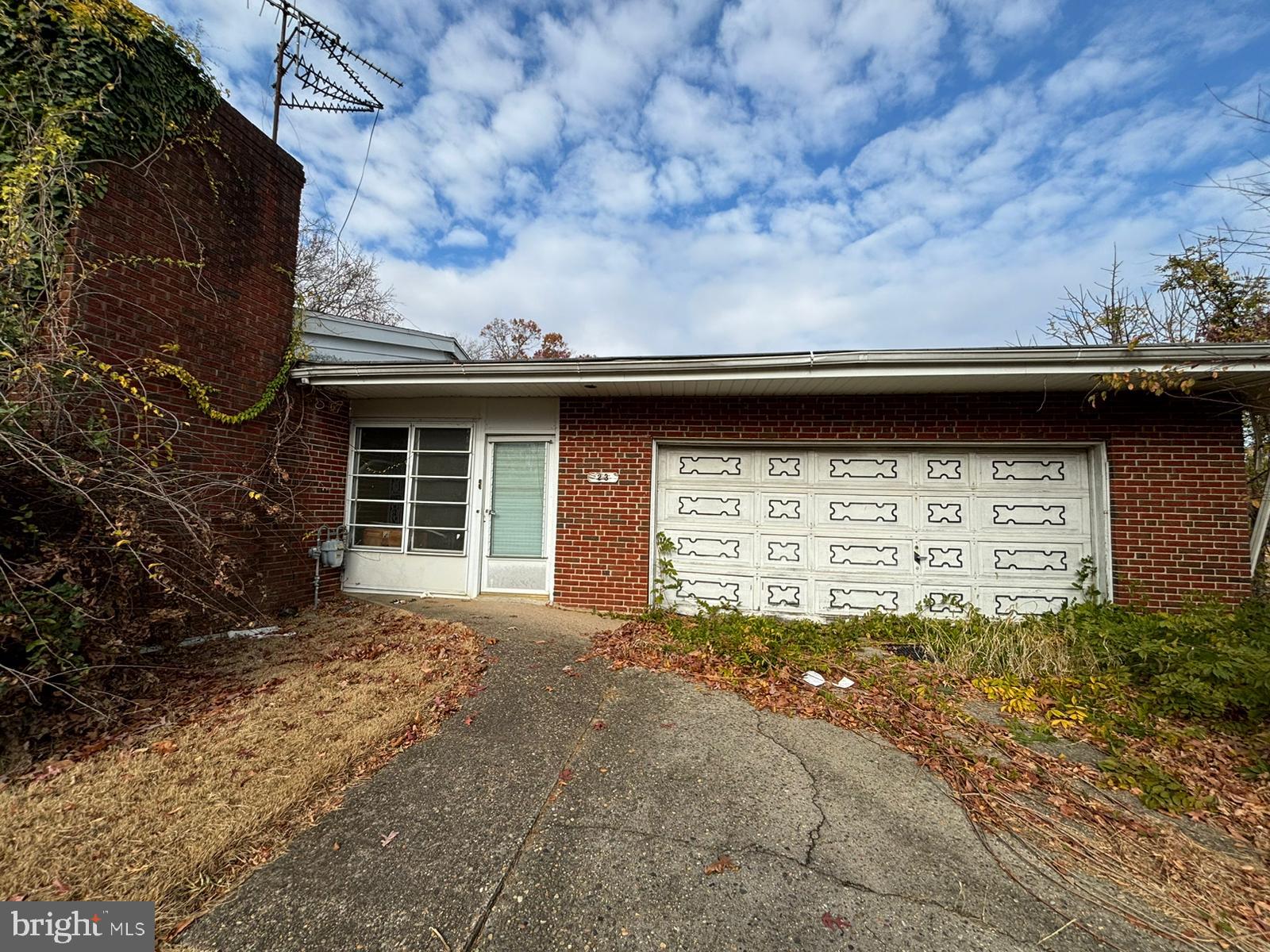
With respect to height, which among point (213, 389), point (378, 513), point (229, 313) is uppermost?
point (229, 313)

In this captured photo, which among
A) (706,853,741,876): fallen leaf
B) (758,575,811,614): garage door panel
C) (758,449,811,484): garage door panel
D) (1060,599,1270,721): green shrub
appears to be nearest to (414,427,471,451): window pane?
(758,449,811,484): garage door panel

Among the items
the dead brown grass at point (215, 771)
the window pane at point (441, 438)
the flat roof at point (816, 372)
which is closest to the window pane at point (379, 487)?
the window pane at point (441, 438)

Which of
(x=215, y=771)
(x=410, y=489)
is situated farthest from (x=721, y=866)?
(x=410, y=489)

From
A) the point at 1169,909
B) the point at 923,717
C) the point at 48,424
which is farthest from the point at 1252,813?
the point at 48,424

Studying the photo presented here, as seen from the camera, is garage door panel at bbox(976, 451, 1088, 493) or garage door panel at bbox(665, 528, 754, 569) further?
garage door panel at bbox(665, 528, 754, 569)

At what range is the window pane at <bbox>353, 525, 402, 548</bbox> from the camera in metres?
6.54

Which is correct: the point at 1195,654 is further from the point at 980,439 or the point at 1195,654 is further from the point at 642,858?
the point at 642,858

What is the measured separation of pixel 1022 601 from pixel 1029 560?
44cm

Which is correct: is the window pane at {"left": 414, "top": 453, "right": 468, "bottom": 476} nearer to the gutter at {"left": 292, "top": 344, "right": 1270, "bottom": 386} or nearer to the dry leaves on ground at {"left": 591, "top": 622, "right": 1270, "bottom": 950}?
the gutter at {"left": 292, "top": 344, "right": 1270, "bottom": 386}

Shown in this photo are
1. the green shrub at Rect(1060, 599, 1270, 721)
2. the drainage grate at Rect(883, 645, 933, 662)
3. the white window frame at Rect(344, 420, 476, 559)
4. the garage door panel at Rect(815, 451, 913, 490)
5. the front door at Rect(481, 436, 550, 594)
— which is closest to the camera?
the green shrub at Rect(1060, 599, 1270, 721)

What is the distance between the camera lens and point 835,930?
1851 mm

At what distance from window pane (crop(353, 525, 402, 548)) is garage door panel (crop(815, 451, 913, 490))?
17.1 ft

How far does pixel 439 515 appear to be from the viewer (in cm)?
649

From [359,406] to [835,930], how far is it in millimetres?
6938
